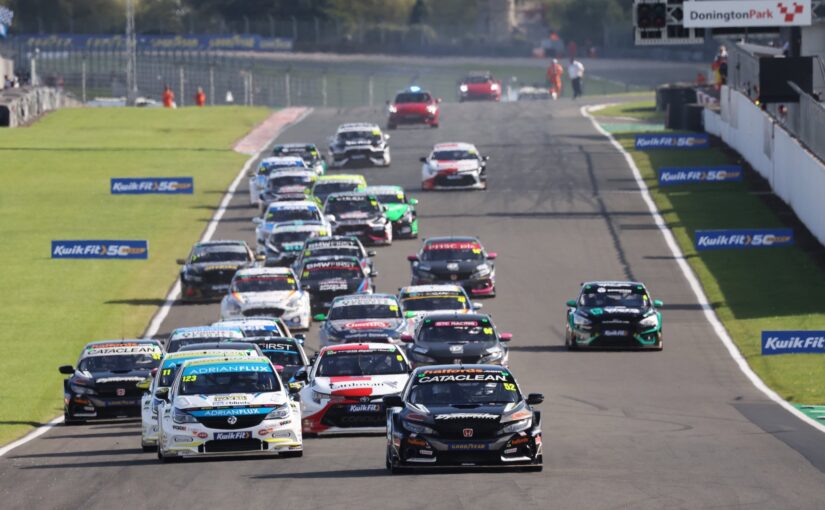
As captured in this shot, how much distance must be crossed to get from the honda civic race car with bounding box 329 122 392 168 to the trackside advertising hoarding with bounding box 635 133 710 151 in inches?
396

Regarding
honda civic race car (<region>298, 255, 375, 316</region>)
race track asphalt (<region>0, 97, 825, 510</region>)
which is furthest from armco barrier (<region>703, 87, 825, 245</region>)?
honda civic race car (<region>298, 255, 375, 316</region>)

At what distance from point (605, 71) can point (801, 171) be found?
237 ft

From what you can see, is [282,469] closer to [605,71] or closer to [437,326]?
[437,326]

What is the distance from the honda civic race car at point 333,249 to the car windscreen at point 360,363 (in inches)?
634

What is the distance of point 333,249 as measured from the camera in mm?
44219

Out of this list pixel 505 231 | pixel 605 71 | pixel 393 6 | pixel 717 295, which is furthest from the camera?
pixel 393 6

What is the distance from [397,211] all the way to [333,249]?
8.83 metres

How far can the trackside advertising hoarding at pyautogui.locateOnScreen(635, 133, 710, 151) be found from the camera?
6381cm

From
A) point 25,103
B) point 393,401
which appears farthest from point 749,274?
point 25,103

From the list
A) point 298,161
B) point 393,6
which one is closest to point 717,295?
point 298,161

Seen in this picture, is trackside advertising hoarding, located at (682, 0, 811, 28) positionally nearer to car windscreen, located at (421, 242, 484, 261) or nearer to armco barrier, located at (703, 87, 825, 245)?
Result: armco barrier, located at (703, 87, 825, 245)

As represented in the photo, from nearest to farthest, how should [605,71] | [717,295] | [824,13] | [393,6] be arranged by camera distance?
[717,295], [824,13], [605,71], [393,6]

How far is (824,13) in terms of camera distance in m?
57.2

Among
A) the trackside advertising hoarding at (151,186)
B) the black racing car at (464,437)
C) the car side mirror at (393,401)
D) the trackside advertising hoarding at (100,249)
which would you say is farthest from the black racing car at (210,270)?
the black racing car at (464,437)
